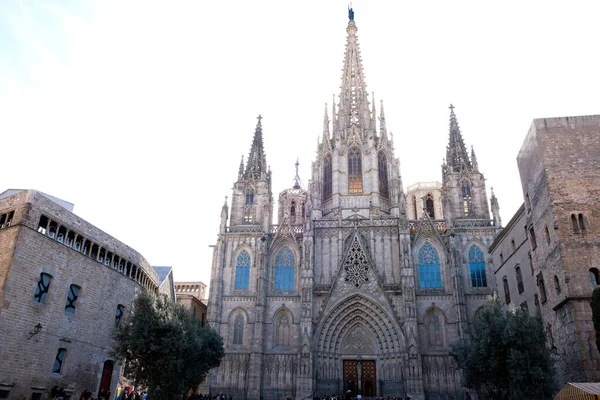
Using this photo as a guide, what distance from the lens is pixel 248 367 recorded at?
34.8 m

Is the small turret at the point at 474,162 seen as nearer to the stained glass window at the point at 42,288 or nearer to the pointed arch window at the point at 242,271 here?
the pointed arch window at the point at 242,271

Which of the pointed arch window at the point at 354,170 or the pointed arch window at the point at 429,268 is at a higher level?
the pointed arch window at the point at 354,170

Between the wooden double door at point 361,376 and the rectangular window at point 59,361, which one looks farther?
the wooden double door at point 361,376

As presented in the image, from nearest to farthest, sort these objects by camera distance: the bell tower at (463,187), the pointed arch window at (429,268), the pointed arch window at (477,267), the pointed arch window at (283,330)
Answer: the pointed arch window at (283,330)
the pointed arch window at (477,267)
the pointed arch window at (429,268)
the bell tower at (463,187)

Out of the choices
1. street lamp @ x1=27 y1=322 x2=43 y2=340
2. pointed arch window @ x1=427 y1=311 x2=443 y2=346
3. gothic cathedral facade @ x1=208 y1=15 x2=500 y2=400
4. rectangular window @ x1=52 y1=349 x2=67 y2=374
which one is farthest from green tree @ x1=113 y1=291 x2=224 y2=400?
pointed arch window @ x1=427 y1=311 x2=443 y2=346

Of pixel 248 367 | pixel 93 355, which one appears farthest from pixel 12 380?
pixel 248 367

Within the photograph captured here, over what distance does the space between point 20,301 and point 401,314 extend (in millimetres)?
24733

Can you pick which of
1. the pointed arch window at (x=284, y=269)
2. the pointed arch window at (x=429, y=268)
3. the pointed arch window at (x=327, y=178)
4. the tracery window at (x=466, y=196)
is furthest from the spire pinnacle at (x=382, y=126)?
the pointed arch window at (x=284, y=269)

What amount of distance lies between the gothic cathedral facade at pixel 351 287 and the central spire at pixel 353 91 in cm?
536

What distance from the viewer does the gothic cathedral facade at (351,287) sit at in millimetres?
34188

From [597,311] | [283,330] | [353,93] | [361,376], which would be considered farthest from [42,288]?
[353,93]

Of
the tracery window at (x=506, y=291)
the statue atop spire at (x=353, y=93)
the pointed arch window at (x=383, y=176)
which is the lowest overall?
the tracery window at (x=506, y=291)

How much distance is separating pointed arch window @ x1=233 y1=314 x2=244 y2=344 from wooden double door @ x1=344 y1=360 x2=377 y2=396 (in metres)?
8.19

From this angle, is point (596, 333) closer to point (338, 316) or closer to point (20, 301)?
point (338, 316)
